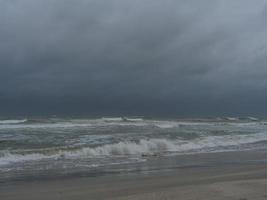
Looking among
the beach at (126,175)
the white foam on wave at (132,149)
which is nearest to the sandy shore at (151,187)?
the beach at (126,175)

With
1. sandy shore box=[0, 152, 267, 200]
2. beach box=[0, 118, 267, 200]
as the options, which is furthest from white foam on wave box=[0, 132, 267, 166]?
sandy shore box=[0, 152, 267, 200]

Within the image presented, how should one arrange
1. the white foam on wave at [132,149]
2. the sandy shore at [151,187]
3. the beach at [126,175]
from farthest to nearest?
the white foam on wave at [132,149], the beach at [126,175], the sandy shore at [151,187]

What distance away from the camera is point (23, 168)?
1484 cm

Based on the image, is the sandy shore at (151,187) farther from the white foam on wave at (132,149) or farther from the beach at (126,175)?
the white foam on wave at (132,149)

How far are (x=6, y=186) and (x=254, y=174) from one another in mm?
6616

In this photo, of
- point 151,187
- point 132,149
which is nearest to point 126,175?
point 151,187

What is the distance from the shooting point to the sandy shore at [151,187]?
9138mm

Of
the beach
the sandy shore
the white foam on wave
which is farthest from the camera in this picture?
the white foam on wave

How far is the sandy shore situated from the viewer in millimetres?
9138

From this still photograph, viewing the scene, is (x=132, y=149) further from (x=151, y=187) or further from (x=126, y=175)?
(x=151, y=187)

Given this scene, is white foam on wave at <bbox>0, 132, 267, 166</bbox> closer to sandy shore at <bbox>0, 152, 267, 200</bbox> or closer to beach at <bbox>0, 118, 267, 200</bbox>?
beach at <bbox>0, 118, 267, 200</bbox>

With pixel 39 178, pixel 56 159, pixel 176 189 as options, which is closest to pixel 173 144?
pixel 56 159

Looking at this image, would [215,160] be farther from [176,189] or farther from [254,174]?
[176,189]

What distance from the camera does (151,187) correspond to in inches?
418
